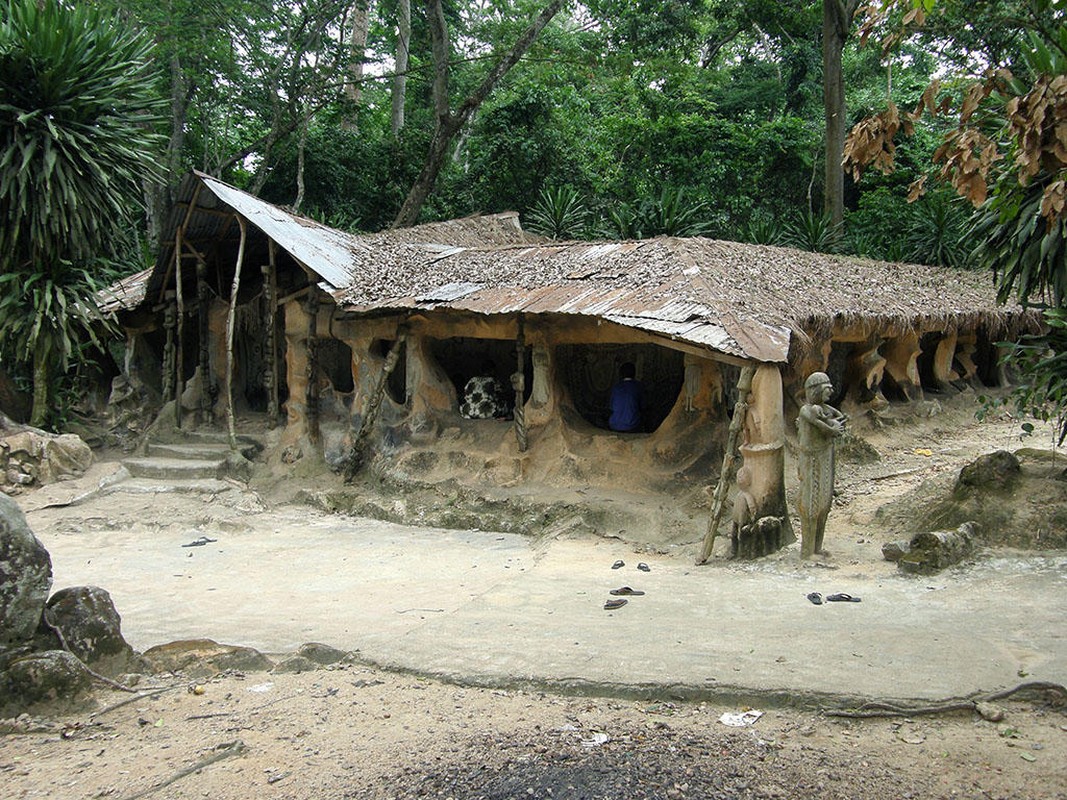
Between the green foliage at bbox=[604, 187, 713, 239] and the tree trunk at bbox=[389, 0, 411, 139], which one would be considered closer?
the green foliage at bbox=[604, 187, 713, 239]

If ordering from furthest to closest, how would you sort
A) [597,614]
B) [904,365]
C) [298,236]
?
1. [904,365]
2. [298,236]
3. [597,614]

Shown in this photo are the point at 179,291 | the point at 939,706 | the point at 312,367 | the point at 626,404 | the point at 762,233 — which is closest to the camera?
the point at 939,706

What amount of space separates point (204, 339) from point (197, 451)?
2.58 metres

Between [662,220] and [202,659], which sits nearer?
[202,659]

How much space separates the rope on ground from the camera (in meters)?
4.49

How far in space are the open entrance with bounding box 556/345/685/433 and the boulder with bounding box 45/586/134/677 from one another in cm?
789

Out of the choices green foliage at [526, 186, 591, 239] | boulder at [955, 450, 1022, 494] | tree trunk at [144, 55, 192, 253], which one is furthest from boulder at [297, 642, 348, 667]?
tree trunk at [144, 55, 192, 253]

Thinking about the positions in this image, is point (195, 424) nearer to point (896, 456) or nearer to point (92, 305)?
point (92, 305)

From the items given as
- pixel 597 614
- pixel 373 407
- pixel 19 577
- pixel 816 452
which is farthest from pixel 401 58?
pixel 19 577

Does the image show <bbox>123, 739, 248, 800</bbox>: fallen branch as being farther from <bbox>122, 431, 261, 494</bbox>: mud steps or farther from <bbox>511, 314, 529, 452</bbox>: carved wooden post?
<bbox>122, 431, 261, 494</bbox>: mud steps

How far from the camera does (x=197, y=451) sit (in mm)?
12789

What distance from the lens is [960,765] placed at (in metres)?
3.99

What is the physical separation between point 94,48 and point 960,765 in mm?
12549

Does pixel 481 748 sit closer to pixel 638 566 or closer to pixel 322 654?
pixel 322 654
